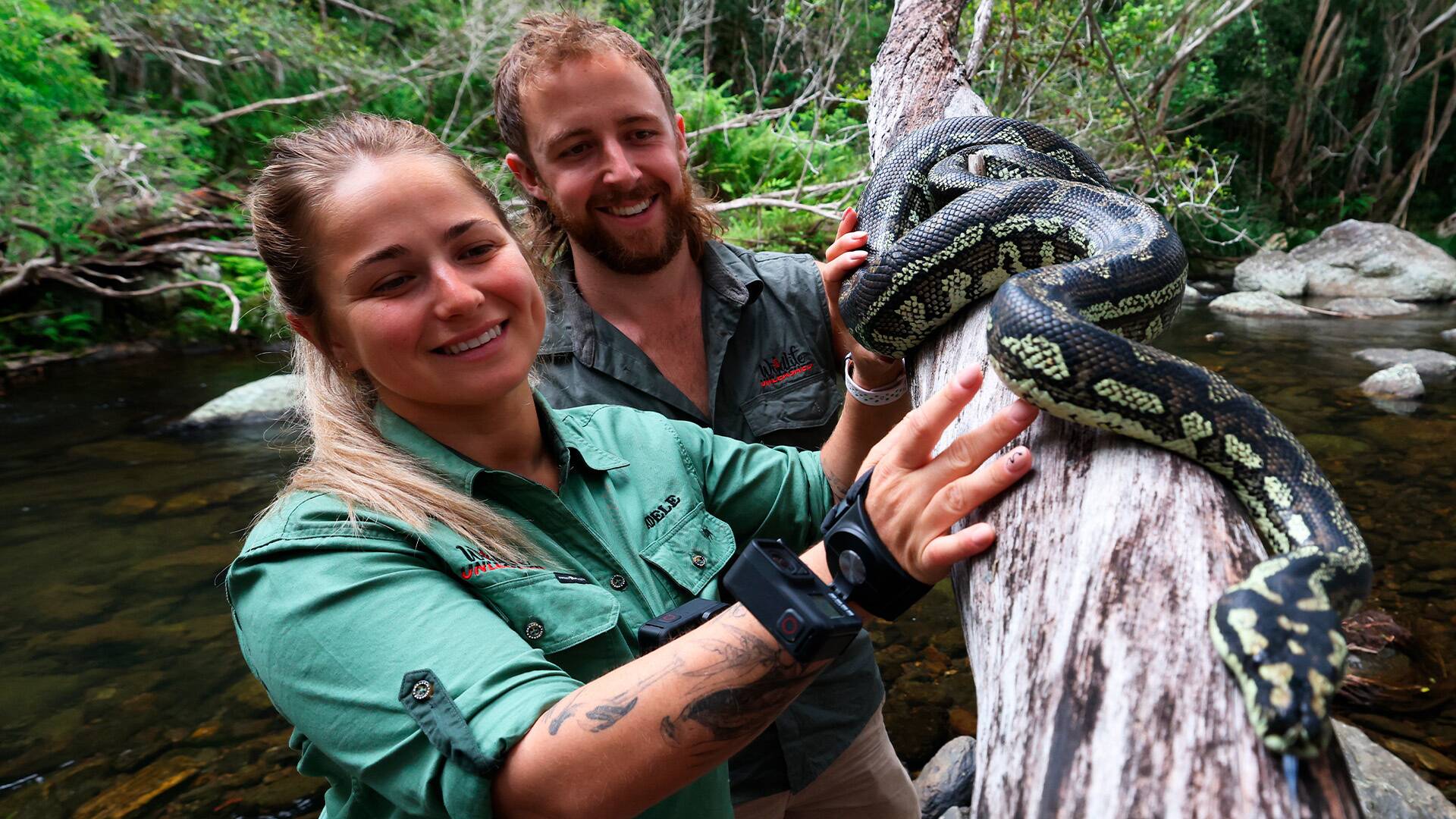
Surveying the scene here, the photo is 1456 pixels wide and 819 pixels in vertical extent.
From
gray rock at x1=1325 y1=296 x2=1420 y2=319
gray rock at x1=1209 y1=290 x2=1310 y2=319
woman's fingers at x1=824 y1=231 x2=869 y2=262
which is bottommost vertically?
gray rock at x1=1325 y1=296 x2=1420 y2=319

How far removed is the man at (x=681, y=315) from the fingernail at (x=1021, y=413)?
1.12m

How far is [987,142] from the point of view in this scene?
140 inches

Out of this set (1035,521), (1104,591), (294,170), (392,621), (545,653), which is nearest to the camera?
(1104,591)

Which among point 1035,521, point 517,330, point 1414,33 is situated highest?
point 517,330

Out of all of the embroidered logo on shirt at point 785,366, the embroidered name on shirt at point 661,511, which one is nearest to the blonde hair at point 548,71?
the embroidered logo on shirt at point 785,366

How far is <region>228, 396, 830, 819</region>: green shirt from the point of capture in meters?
1.59

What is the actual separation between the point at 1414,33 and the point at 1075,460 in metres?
30.3


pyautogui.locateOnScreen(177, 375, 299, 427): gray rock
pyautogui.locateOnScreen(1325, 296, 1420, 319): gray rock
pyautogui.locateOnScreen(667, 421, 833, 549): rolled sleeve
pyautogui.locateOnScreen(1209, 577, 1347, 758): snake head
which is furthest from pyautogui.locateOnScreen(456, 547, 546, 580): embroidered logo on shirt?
pyautogui.locateOnScreen(1325, 296, 1420, 319): gray rock

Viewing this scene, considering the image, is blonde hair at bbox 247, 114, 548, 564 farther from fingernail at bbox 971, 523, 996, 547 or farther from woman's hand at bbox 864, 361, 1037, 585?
fingernail at bbox 971, 523, 996, 547

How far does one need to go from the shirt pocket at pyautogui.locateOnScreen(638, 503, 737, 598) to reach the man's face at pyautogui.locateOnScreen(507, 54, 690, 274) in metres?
1.56

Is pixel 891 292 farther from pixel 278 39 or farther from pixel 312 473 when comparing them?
pixel 278 39

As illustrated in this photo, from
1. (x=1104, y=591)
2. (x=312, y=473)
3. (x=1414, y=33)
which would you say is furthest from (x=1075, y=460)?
(x=1414, y=33)

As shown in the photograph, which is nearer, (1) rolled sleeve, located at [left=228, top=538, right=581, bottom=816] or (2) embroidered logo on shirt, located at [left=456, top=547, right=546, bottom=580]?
(1) rolled sleeve, located at [left=228, top=538, right=581, bottom=816]

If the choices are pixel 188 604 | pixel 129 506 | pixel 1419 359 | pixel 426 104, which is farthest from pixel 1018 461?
pixel 426 104
